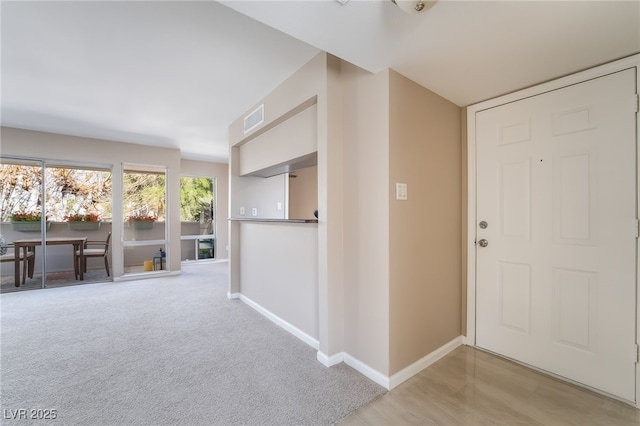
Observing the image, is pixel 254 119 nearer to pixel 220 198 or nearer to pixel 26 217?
pixel 220 198

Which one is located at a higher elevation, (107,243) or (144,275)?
(107,243)

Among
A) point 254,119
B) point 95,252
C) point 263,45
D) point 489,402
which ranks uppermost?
point 263,45

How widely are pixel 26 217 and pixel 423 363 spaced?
6428 mm

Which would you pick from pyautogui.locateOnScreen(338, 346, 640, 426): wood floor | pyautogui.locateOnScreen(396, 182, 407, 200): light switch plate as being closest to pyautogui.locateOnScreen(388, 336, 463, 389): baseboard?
pyautogui.locateOnScreen(338, 346, 640, 426): wood floor

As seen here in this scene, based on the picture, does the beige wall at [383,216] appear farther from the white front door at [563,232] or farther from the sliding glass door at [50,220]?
the sliding glass door at [50,220]

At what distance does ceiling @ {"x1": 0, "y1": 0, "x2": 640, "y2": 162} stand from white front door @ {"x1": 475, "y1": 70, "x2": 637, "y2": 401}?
308 mm

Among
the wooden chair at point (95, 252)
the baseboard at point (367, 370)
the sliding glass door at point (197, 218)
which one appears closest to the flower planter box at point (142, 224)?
the wooden chair at point (95, 252)

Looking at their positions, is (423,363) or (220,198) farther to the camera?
(220,198)

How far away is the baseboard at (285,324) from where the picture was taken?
2.51m

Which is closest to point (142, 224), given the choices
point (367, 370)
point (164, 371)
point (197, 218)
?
point (197, 218)

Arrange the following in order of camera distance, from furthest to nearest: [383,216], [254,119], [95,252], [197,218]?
[197,218], [95,252], [254,119], [383,216]

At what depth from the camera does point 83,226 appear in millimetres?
5227

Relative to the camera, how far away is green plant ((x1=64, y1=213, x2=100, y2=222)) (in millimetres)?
5086

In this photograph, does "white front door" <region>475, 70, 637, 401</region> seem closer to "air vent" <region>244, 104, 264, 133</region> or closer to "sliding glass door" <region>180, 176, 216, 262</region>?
"air vent" <region>244, 104, 264, 133</region>
